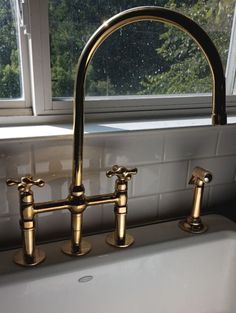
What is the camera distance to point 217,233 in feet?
2.36

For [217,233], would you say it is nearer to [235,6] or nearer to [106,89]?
[106,89]

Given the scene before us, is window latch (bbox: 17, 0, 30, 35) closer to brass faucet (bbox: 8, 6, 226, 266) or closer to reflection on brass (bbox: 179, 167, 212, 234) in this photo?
brass faucet (bbox: 8, 6, 226, 266)

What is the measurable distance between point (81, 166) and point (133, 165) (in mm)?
185

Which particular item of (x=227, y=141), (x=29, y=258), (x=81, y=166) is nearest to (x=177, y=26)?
(x=81, y=166)

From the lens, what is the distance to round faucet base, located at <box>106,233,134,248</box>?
26.1 inches

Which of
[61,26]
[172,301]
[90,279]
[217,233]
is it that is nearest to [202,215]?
[217,233]

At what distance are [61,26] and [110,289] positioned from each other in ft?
1.95

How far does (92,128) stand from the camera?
70cm

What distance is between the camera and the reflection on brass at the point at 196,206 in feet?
2.27

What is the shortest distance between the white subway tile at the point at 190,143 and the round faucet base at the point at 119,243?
0.66ft

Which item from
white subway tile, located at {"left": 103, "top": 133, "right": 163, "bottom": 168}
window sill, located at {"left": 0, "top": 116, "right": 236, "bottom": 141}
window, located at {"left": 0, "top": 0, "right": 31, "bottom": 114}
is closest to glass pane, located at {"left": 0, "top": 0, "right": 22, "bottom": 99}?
window, located at {"left": 0, "top": 0, "right": 31, "bottom": 114}

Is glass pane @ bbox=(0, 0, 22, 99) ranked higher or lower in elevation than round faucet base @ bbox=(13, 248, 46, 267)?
higher

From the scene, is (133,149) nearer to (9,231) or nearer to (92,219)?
(92,219)

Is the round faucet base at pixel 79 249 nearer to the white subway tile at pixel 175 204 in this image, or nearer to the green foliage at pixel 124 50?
the white subway tile at pixel 175 204
